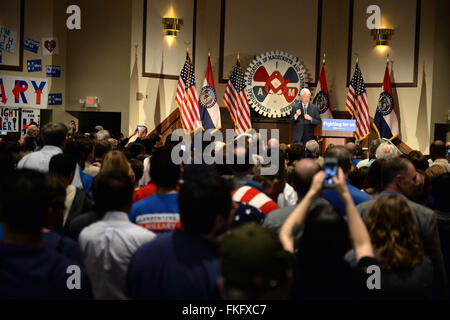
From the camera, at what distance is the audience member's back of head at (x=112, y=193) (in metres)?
2.76

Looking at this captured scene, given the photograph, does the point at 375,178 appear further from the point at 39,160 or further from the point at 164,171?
the point at 39,160

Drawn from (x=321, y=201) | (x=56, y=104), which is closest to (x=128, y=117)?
(x=56, y=104)

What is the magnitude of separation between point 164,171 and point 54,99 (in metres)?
8.56

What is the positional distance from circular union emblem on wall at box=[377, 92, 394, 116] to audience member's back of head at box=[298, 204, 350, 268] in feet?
30.7

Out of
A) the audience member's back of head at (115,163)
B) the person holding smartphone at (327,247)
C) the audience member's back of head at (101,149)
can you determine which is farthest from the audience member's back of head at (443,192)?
the audience member's back of head at (101,149)

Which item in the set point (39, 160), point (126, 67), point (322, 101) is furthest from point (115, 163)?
point (322, 101)

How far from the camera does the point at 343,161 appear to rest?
3.67 m

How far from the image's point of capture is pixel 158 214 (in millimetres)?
2971

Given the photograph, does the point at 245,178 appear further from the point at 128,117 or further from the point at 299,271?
the point at 128,117

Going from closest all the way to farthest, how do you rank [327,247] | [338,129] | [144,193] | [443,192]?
[327,247], [144,193], [443,192], [338,129]

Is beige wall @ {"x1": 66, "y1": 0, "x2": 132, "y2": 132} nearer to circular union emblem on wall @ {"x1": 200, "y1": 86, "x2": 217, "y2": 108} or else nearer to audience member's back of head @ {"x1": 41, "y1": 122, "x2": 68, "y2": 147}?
circular union emblem on wall @ {"x1": 200, "y1": 86, "x2": 217, "y2": 108}

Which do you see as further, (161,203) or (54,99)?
(54,99)

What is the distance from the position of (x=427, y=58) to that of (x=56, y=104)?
23.8 feet
